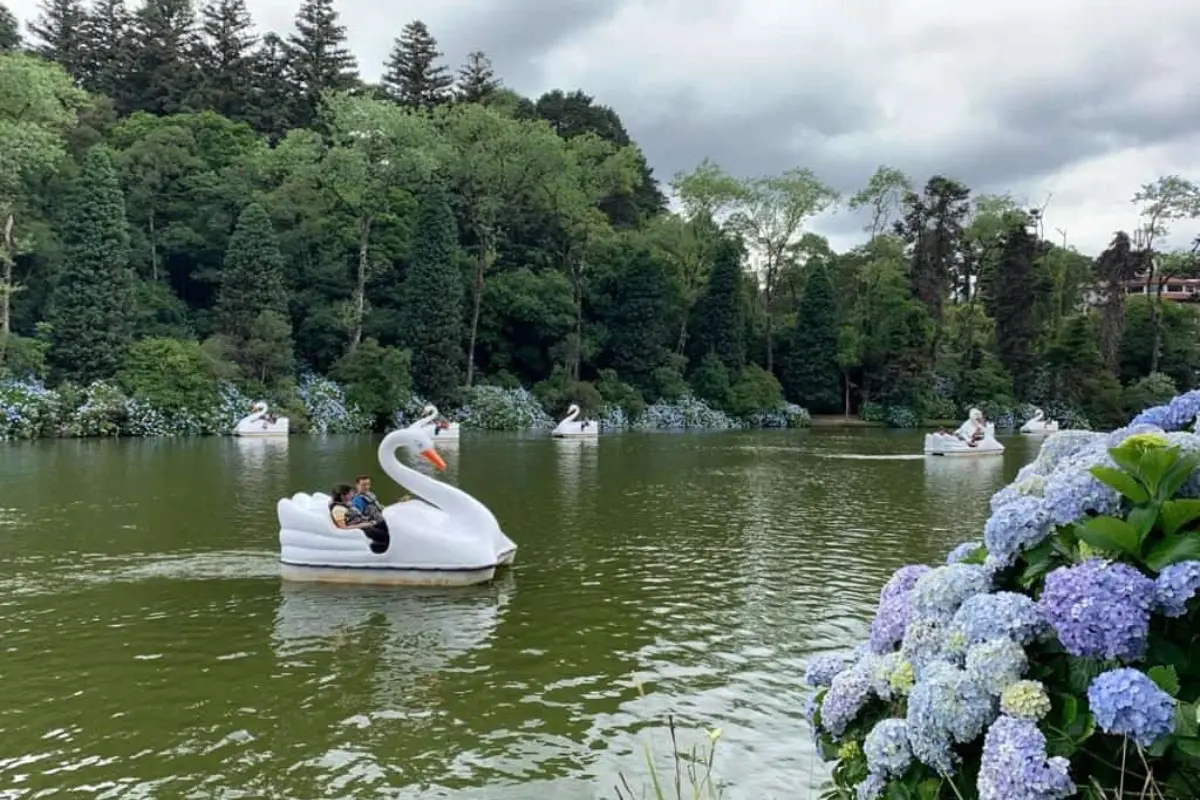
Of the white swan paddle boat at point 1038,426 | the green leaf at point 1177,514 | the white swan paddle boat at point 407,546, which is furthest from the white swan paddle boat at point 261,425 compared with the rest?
the white swan paddle boat at point 1038,426

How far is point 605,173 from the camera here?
A: 5375cm

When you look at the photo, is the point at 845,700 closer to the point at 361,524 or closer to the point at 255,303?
the point at 361,524

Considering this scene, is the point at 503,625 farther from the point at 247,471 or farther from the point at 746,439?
the point at 746,439

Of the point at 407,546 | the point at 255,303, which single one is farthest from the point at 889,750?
the point at 255,303

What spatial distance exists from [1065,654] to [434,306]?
43.9 meters

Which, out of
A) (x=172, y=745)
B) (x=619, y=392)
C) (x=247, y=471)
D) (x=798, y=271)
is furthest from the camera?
(x=798, y=271)

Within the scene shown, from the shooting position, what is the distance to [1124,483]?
8.14 feet

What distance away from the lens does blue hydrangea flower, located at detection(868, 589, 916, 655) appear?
10.3ft

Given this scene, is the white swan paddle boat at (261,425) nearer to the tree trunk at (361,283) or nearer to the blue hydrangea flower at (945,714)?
the tree trunk at (361,283)

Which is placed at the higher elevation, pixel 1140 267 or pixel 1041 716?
pixel 1140 267

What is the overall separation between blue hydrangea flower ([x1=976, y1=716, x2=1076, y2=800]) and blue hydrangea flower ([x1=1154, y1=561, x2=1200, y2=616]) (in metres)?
0.45

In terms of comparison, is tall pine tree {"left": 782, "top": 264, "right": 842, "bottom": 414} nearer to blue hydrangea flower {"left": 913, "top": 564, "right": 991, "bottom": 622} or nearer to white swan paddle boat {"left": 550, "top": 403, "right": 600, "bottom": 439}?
white swan paddle boat {"left": 550, "top": 403, "right": 600, "bottom": 439}

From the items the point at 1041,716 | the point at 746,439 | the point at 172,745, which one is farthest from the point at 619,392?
the point at 1041,716

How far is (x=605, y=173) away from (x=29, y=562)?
45.9 m
